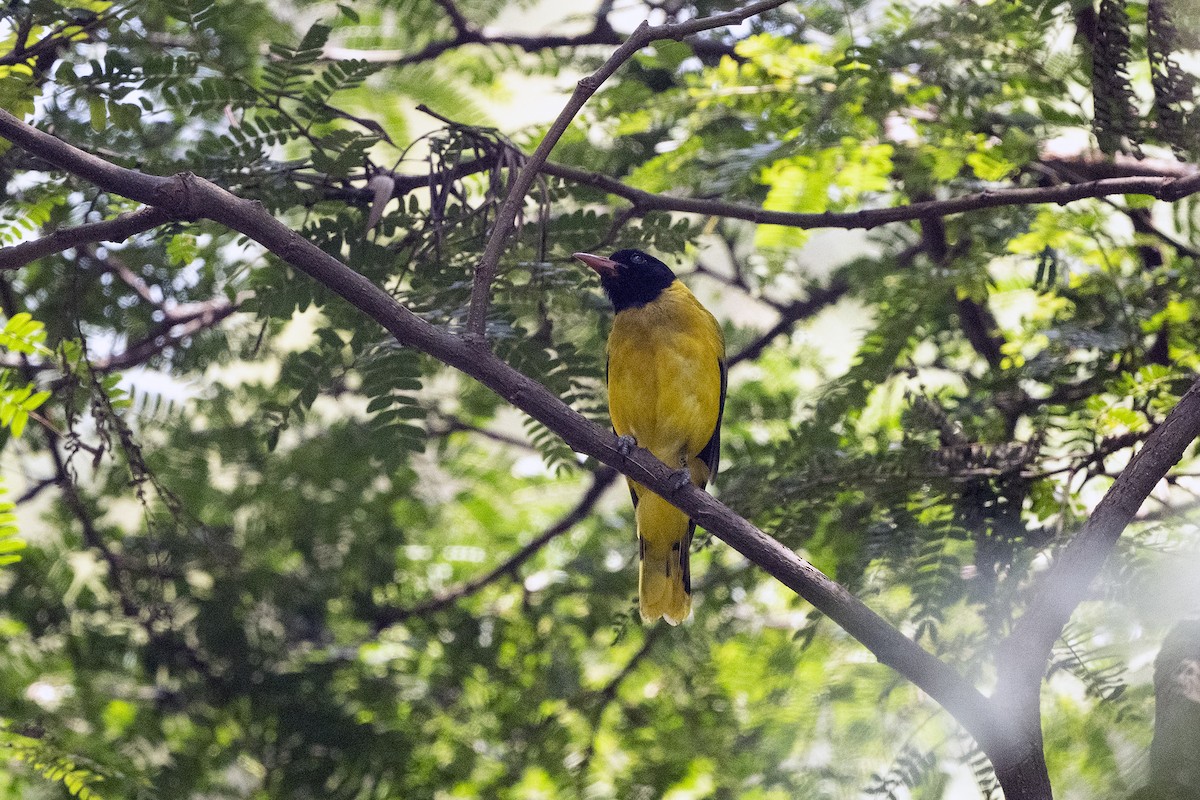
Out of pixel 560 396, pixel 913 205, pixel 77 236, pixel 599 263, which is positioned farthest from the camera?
pixel 599 263

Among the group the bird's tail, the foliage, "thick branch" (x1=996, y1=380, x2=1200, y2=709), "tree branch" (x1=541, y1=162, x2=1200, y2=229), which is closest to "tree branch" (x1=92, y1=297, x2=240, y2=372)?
the foliage

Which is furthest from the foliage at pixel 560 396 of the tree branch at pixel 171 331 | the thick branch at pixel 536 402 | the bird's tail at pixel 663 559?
the thick branch at pixel 536 402

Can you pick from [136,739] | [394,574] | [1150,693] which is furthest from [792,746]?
[136,739]

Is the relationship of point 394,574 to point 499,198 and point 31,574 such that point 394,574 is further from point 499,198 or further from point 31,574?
point 499,198

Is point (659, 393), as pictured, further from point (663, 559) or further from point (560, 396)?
point (560, 396)

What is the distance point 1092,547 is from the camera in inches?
92.1

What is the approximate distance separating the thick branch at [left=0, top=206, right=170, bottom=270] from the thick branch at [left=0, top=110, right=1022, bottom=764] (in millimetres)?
79

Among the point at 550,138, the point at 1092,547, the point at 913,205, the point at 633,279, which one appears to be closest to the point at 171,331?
the point at 633,279

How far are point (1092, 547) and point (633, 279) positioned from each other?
2.03 metres

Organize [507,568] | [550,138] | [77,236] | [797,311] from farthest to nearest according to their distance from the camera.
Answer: [797,311] → [507,568] → [550,138] → [77,236]

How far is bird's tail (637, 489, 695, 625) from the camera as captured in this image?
384 cm

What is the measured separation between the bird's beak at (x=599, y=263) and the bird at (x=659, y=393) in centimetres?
23

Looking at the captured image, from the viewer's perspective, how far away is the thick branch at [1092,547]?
2.35 meters

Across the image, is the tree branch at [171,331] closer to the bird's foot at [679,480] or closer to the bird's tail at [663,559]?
the bird's tail at [663,559]
